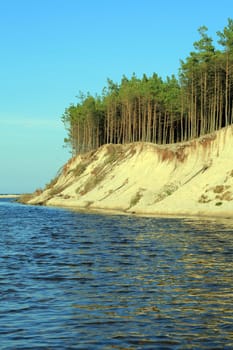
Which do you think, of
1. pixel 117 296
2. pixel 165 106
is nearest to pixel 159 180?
pixel 165 106

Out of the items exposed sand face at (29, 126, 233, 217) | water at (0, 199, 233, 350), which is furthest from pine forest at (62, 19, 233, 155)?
water at (0, 199, 233, 350)

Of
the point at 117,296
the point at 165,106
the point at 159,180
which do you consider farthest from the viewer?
the point at 165,106

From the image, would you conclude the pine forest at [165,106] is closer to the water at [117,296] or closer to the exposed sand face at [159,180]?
the exposed sand face at [159,180]

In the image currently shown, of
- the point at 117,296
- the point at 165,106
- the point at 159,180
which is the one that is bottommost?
the point at 117,296

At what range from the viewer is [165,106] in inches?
4203

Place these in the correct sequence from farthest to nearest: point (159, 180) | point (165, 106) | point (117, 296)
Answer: point (165, 106) < point (159, 180) < point (117, 296)

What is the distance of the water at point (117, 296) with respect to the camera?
36.6 feet

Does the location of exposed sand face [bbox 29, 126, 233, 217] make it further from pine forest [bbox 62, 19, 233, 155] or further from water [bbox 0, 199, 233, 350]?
water [bbox 0, 199, 233, 350]

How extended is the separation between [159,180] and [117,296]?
202ft

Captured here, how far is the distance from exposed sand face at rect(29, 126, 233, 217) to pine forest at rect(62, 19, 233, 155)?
991 cm

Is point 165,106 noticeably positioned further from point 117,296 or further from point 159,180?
point 117,296

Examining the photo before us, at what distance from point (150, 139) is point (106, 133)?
871 inches

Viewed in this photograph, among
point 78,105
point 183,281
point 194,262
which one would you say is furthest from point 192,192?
point 78,105

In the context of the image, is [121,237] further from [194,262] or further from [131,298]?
[131,298]
